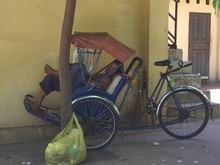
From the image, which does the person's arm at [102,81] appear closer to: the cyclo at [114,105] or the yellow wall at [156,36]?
the cyclo at [114,105]

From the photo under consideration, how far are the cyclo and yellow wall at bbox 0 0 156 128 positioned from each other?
1.12 feet

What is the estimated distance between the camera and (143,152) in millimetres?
7492

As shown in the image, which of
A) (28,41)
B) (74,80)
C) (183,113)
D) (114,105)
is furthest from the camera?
(183,113)

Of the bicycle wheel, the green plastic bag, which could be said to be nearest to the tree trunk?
→ the green plastic bag

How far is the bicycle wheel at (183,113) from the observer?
808 centimetres

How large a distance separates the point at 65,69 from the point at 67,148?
1.03 m

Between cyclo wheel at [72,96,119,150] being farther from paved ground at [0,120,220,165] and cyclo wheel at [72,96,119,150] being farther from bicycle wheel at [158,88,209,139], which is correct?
bicycle wheel at [158,88,209,139]

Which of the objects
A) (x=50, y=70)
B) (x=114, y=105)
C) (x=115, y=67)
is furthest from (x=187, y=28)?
(x=114, y=105)

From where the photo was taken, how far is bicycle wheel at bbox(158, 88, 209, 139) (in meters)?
8.08

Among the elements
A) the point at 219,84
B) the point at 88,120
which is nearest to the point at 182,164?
the point at 88,120

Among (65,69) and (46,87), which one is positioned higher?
(65,69)

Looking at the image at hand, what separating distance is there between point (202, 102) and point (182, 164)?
151 centimetres

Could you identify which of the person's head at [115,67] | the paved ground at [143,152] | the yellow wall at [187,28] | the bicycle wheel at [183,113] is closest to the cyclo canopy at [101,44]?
the person's head at [115,67]

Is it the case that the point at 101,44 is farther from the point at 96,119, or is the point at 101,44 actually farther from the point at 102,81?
the point at 96,119
